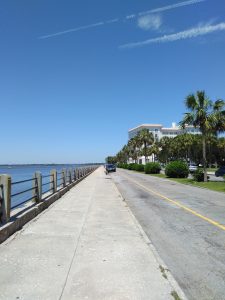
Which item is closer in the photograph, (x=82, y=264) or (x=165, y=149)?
(x=82, y=264)

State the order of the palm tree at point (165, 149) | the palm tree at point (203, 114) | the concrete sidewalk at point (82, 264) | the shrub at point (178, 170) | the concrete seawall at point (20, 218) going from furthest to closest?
the palm tree at point (165, 149), the shrub at point (178, 170), the palm tree at point (203, 114), the concrete seawall at point (20, 218), the concrete sidewalk at point (82, 264)

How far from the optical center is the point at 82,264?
656 centimetres

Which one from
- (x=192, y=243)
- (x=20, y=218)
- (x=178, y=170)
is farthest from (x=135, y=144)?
(x=192, y=243)

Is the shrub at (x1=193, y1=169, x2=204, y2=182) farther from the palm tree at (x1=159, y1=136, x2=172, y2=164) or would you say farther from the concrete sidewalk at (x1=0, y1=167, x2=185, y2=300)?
the palm tree at (x1=159, y1=136, x2=172, y2=164)

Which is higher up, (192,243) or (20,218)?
(20,218)

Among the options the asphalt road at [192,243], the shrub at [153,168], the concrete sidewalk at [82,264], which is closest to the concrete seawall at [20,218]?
the concrete sidewalk at [82,264]

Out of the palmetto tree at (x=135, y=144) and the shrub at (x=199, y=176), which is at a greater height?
the palmetto tree at (x=135, y=144)

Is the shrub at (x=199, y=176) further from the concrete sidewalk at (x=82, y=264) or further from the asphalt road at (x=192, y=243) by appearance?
the concrete sidewalk at (x=82, y=264)

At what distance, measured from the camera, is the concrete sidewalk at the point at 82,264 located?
5.20 metres

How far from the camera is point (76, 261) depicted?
22.2ft

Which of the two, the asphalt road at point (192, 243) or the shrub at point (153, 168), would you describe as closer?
the asphalt road at point (192, 243)

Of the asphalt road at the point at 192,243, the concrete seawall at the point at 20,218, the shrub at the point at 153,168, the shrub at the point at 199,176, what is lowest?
the asphalt road at the point at 192,243

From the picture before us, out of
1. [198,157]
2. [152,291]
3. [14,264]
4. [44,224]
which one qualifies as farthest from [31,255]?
[198,157]

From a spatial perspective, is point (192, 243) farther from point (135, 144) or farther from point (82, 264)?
point (135, 144)
